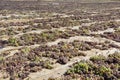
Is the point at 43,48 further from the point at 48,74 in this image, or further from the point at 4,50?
the point at 48,74

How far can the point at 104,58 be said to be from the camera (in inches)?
914

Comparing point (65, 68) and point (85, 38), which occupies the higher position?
point (65, 68)

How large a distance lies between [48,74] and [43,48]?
747 cm

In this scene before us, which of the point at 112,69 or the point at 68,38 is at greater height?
the point at 112,69

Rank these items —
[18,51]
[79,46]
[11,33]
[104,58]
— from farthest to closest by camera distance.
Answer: [11,33] → [79,46] → [18,51] → [104,58]

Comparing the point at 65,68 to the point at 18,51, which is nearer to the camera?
the point at 65,68

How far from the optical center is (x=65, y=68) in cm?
2127

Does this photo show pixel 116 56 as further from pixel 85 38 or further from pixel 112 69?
pixel 85 38

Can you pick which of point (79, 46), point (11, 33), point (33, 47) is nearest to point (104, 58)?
point (79, 46)

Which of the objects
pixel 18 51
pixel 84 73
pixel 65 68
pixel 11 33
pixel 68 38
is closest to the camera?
pixel 84 73

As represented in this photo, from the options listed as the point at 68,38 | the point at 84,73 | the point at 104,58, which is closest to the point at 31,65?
the point at 84,73

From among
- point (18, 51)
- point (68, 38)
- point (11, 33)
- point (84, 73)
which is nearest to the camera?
point (84, 73)

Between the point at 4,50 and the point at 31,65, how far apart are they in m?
6.64

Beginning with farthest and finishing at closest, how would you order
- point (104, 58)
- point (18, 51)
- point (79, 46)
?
point (79, 46), point (18, 51), point (104, 58)
